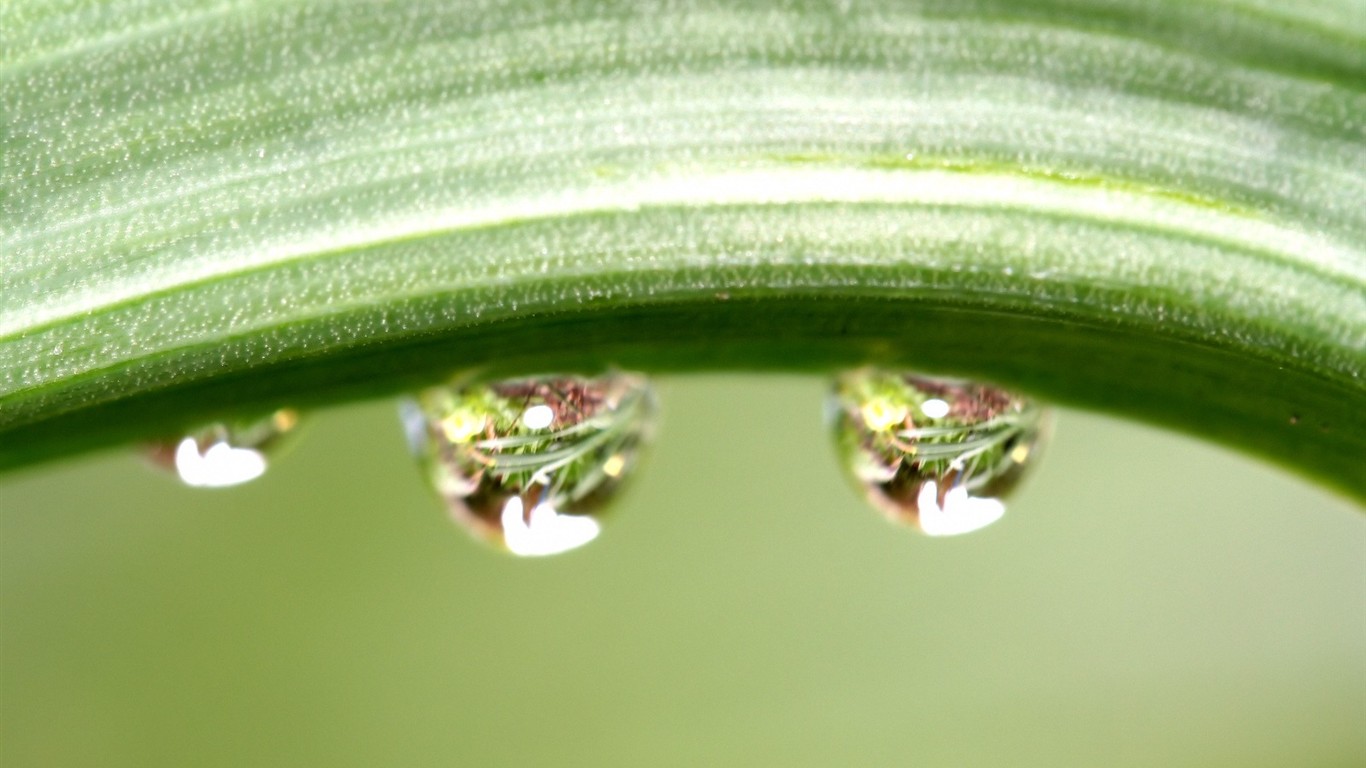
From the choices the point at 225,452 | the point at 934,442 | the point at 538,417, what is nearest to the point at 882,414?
the point at 934,442

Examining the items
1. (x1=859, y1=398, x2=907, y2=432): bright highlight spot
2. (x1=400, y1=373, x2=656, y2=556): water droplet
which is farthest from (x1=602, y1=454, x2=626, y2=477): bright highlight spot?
(x1=859, y1=398, x2=907, y2=432): bright highlight spot

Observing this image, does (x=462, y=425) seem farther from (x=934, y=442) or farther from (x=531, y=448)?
(x=934, y=442)

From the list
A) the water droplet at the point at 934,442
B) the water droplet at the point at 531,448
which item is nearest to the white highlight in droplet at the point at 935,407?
the water droplet at the point at 934,442

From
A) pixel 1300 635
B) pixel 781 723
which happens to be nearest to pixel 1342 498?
pixel 781 723

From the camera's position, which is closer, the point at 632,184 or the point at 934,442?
the point at 632,184

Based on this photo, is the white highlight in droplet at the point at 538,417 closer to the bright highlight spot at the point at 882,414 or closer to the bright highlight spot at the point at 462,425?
the bright highlight spot at the point at 462,425

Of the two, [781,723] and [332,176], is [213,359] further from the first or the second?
[781,723]

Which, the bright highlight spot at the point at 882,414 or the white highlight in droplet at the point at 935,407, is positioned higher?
the bright highlight spot at the point at 882,414
